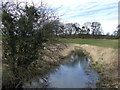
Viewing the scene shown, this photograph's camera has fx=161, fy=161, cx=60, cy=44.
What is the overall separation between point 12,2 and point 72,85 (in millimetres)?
4925

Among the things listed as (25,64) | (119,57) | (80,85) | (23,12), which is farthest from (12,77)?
(119,57)

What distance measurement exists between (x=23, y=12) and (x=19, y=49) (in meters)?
1.50

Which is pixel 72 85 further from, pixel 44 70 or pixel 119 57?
pixel 119 57

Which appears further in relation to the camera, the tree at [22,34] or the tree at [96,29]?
the tree at [96,29]

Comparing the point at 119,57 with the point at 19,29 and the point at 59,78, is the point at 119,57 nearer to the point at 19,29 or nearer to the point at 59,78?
the point at 59,78

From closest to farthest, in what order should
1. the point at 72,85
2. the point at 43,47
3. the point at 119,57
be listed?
the point at 43,47 < the point at 72,85 < the point at 119,57

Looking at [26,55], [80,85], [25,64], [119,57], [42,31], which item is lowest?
[80,85]

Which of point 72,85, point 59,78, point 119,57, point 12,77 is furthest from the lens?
point 119,57

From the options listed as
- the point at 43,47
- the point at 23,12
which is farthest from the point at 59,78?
the point at 23,12

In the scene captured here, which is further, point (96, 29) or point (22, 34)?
point (96, 29)

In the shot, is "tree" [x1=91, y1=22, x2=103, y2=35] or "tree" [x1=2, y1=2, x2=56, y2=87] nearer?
"tree" [x1=2, y1=2, x2=56, y2=87]

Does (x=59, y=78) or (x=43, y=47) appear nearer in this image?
(x=43, y=47)

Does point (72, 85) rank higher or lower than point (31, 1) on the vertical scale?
lower

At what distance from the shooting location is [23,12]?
6492mm
